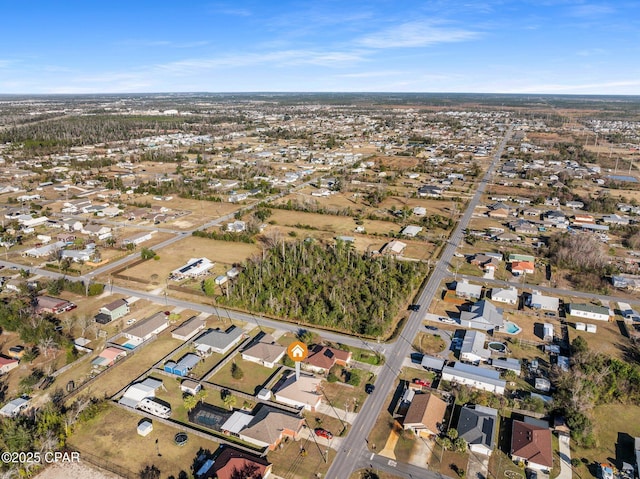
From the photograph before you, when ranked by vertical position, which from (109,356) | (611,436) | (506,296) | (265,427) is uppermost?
(506,296)

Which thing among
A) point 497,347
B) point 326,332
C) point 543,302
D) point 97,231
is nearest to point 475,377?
point 497,347

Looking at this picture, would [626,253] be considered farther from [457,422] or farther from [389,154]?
[389,154]

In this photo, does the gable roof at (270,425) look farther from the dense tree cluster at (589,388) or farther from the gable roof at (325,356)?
the dense tree cluster at (589,388)

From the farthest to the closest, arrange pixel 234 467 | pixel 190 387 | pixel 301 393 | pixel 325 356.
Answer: pixel 325 356
pixel 190 387
pixel 301 393
pixel 234 467

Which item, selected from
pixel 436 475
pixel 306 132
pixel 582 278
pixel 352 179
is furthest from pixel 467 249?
pixel 306 132

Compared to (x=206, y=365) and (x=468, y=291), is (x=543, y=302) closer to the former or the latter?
(x=468, y=291)

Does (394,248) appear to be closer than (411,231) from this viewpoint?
Yes
